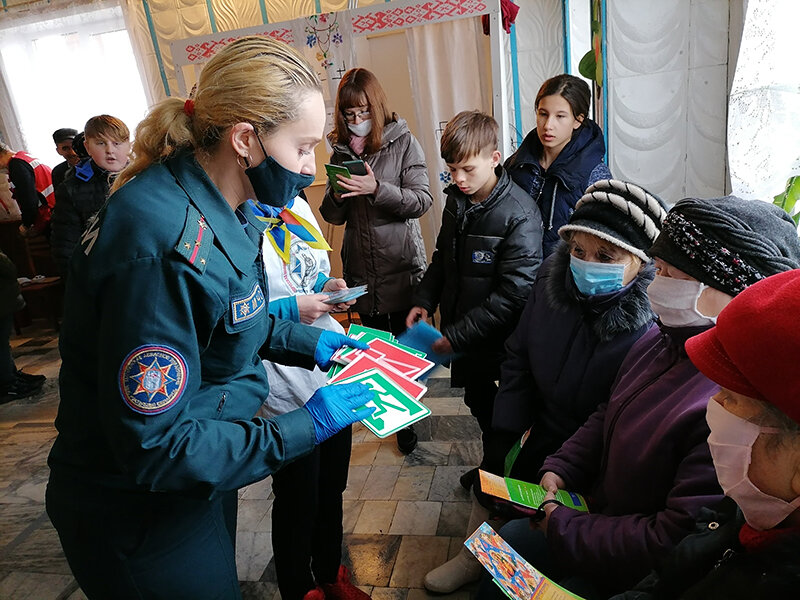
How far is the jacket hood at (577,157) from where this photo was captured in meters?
2.64

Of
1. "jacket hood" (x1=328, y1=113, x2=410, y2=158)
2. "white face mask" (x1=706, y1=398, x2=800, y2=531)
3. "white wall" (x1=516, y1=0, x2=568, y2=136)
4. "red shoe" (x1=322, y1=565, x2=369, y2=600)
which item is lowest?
"red shoe" (x1=322, y1=565, x2=369, y2=600)

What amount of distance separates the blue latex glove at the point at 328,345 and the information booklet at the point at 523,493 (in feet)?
1.97

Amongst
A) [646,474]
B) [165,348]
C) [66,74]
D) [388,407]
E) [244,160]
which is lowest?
[646,474]

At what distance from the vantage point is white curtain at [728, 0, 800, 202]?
1.79m

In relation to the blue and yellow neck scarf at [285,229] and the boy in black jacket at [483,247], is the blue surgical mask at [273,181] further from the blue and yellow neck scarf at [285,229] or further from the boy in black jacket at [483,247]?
the boy in black jacket at [483,247]

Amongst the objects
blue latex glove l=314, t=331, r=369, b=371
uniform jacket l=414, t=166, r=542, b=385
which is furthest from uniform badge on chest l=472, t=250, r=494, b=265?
blue latex glove l=314, t=331, r=369, b=371

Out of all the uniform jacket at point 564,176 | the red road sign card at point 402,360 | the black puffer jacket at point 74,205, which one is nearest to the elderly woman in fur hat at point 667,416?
the red road sign card at point 402,360

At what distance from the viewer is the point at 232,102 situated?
1.15m

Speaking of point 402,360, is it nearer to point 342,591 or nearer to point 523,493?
point 523,493

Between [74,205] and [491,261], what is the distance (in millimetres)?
3122

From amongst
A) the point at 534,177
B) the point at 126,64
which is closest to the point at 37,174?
the point at 126,64

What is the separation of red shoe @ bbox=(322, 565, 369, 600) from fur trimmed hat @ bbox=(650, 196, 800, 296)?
5.26ft

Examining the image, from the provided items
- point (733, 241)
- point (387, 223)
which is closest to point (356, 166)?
point (387, 223)

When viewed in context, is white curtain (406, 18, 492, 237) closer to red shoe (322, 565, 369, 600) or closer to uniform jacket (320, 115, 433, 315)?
uniform jacket (320, 115, 433, 315)
